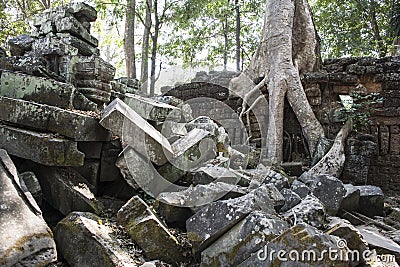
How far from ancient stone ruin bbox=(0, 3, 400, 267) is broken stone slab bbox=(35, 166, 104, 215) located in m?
0.01

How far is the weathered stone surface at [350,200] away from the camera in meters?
3.07

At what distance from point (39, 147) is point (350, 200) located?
111 inches

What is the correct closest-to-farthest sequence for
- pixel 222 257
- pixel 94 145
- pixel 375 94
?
pixel 222 257 < pixel 94 145 < pixel 375 94

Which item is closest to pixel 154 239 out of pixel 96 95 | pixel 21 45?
pixel 96 95

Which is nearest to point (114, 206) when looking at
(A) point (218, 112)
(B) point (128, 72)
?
(A) point (218, 112)

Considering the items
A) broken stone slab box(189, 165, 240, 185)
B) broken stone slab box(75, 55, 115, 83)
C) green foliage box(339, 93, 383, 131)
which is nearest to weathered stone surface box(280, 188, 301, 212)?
broken stone slab box(189, 165, 240, 185)

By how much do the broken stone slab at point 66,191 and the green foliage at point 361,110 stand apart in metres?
4.44

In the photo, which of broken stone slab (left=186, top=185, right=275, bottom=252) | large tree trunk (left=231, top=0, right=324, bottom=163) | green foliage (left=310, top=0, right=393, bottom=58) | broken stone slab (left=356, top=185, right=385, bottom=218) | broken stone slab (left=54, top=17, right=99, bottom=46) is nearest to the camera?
broken stone slab (left=186, top=185, right=275, bottom=252)

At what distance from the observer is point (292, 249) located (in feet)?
5.49

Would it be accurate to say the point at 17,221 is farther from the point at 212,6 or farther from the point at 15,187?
the point at 212,6

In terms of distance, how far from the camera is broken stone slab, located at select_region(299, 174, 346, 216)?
2.90 m

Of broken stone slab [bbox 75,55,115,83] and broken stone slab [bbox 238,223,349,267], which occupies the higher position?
broken stone slab [bbox 75,55,115,83]

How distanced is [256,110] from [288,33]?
1.62 m

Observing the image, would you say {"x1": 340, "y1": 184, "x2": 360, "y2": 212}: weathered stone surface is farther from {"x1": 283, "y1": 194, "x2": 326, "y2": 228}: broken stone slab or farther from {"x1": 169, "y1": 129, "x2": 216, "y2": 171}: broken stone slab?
{"x1": 169, "y1": 129, "x2": 216, "y2": 171}: broken stone slab
